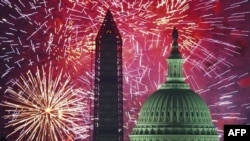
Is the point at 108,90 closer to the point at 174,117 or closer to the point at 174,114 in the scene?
the point at 174,114

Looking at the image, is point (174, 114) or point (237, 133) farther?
point (174, 114)

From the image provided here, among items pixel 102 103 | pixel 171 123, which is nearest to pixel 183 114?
pixel 171 123

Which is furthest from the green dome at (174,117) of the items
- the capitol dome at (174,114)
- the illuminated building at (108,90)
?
the illuminated building at (108,90)

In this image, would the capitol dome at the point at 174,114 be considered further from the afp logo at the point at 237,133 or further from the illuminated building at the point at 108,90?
the afp logo at the point at 237,133

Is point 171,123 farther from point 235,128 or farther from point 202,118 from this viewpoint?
point 235,128

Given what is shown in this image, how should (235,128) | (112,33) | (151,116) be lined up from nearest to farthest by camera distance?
(235,128), (112,33), (151,116)

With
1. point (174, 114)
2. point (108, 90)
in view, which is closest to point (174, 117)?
point (174, 114)

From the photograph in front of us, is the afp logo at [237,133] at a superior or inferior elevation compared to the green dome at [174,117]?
inferior
